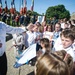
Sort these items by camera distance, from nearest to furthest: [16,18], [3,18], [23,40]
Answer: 1. [23,40]
2. [3,18]
3. [16,18]

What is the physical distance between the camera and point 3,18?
748 inches

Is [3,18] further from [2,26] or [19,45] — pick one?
[2,26]

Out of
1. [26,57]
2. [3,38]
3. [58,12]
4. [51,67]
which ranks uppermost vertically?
[51,67]

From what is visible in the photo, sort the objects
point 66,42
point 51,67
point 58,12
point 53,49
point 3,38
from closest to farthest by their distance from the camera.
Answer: point 51,67 < point 66,42 < point 3,38 < point 53,49 < point 58,12

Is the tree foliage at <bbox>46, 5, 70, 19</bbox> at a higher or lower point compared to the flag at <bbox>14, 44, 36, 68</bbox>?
lower

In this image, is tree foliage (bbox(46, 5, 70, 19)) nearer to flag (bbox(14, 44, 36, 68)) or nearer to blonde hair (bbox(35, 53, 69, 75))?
flag (bbox(14, 44, 36, 68))

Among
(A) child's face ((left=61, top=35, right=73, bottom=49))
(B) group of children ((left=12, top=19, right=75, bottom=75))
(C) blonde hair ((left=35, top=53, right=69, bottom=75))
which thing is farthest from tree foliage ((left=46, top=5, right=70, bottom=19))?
(C) blonde hair ((left=35, top=53, right=69, bottom=75))

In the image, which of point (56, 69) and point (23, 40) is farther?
point (23, 40)

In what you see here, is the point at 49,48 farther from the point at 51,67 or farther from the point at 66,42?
the point at 51,67

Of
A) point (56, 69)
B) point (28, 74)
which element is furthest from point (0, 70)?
point (56, 69)

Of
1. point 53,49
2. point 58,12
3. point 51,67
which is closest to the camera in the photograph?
point 51,67

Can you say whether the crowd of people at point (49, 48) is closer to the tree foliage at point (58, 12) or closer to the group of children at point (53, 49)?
the group of children at point (53, 49)

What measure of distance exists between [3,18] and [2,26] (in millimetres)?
15074

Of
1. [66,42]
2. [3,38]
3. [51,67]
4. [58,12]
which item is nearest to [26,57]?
[3,38]
